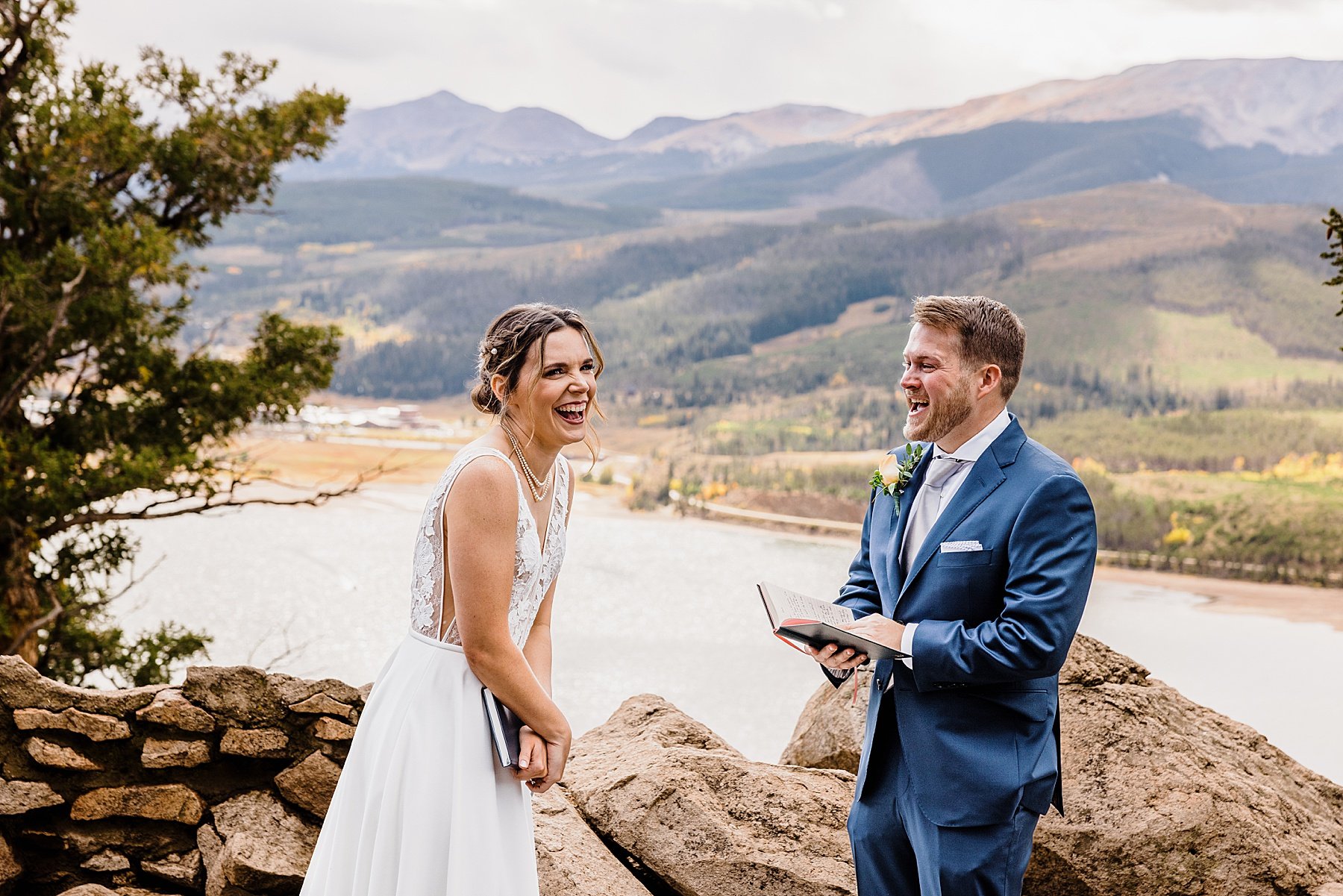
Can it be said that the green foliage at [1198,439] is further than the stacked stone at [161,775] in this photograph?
Yes

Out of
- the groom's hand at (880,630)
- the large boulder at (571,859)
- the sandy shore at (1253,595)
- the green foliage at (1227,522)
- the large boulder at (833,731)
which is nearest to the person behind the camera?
the groom's hand at (880,630)

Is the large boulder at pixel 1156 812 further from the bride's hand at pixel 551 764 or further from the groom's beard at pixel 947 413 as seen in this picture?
the bride's hand at pixel 551 764

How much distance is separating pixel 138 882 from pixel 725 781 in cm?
189

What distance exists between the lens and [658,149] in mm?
80562

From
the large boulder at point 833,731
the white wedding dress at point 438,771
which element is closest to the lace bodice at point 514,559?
the white wedding dress at point 438,771

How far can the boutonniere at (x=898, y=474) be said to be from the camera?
2.75m

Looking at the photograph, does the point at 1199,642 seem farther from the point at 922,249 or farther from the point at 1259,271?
the point at 922,249

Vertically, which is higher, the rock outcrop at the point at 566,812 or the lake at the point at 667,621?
the rock outcrop at the point at 566,812

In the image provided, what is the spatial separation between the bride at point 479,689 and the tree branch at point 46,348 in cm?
603

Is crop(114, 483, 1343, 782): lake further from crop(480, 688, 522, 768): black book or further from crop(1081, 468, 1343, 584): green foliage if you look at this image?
crop(480, 688, 522, 768): black book

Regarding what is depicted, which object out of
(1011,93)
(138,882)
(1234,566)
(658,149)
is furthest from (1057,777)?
(658,149)

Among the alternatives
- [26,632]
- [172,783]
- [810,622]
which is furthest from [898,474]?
[26,632]

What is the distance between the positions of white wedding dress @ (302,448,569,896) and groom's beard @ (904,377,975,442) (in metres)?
0.86

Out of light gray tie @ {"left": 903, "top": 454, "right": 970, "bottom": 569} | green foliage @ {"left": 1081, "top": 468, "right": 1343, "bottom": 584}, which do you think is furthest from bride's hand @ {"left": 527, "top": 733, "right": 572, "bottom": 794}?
green foliage @ {"left": 1081, "top": 468, "right": 1343, "bottom": 584}
